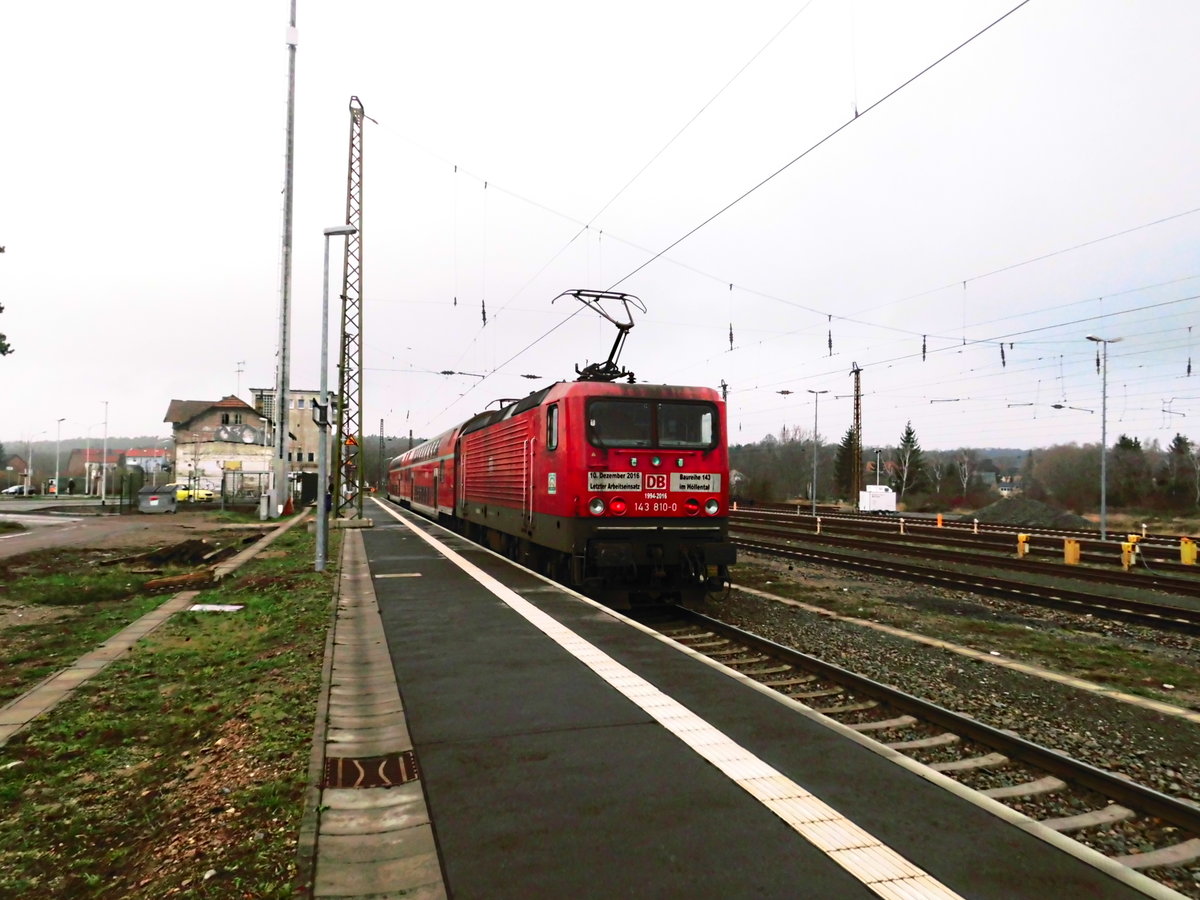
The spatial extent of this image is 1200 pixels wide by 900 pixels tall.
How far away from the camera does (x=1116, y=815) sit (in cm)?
448

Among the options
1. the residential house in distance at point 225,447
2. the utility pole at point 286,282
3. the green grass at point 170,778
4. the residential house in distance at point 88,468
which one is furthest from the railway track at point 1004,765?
the residential house in distance at point 88,468

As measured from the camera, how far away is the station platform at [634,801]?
11.1 feet

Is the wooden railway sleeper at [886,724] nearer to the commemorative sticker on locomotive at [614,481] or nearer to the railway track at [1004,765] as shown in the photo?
the railway track at [1004,765]

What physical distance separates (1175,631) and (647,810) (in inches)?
429

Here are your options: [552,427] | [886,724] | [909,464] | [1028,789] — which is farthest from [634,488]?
[909,464]

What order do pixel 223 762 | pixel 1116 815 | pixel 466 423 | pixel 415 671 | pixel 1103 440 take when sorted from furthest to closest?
1. pixel 1103 440
2. pixel 466 423
3. pixel 415 671
4. pixel 223 762
5. pixel 1116 815

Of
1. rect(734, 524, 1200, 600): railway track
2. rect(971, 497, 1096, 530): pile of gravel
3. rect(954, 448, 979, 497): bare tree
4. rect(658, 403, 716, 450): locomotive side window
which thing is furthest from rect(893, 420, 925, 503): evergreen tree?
rect(658, 403, 716, 450): locomotive side window

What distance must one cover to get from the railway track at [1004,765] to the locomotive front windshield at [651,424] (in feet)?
12.7

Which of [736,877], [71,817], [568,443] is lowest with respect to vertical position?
[71,817]

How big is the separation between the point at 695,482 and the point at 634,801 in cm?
734

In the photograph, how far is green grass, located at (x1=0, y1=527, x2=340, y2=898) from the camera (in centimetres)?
372

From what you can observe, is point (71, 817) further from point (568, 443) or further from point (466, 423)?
point (466, 423)

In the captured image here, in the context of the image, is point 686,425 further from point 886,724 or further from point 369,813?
point 369,813

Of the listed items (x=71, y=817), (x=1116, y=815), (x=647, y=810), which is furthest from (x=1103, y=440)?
(x=71, y=817)
